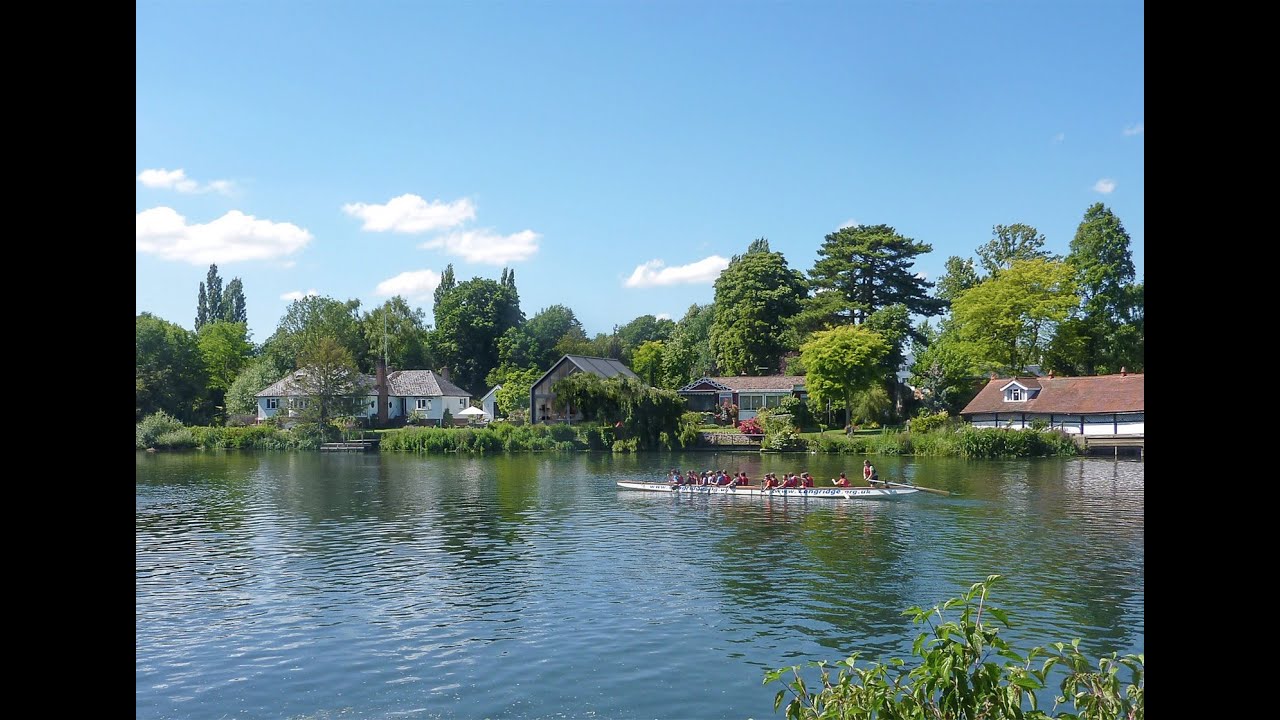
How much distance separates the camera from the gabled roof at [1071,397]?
161 feet

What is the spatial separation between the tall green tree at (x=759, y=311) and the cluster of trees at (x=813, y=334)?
113 mm

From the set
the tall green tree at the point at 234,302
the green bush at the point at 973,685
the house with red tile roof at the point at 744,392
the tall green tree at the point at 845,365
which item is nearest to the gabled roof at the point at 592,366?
the house with red tile roof at the point at 744,392

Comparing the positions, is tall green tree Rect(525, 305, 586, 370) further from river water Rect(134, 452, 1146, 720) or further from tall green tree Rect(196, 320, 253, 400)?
river water Rect(134, 452, 1146, 720)

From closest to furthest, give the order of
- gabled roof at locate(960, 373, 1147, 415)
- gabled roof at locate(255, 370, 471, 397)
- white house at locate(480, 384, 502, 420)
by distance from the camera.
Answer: gabled roof at locate(960, 373, 1147, 415), gabled roof at locate(255, 370, 471, 397), white house at locate(480, 384, 502, 420)

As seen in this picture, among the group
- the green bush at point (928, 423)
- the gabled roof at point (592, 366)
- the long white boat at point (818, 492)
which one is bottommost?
the long white boat at point (818, 492)

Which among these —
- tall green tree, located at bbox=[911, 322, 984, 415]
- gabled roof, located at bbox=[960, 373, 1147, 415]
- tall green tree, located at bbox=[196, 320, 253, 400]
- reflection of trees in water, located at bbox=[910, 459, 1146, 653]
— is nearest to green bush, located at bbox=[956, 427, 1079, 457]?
gabled roof, located at bbox=[960, 373, 1147, 415]

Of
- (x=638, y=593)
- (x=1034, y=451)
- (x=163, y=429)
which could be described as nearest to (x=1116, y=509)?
(x=638, y=593)

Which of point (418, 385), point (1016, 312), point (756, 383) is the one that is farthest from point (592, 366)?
point (1016, 312)

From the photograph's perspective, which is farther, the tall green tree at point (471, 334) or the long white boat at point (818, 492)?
the tall green tree at point (471, 334)

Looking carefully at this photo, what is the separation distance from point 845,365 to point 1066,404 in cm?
1248

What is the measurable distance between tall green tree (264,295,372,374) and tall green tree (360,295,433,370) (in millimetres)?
841

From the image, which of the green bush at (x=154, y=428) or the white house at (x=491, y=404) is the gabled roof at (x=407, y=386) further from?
the green bush at (x=154, y=428)

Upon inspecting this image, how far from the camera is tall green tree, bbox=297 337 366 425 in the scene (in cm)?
6738
